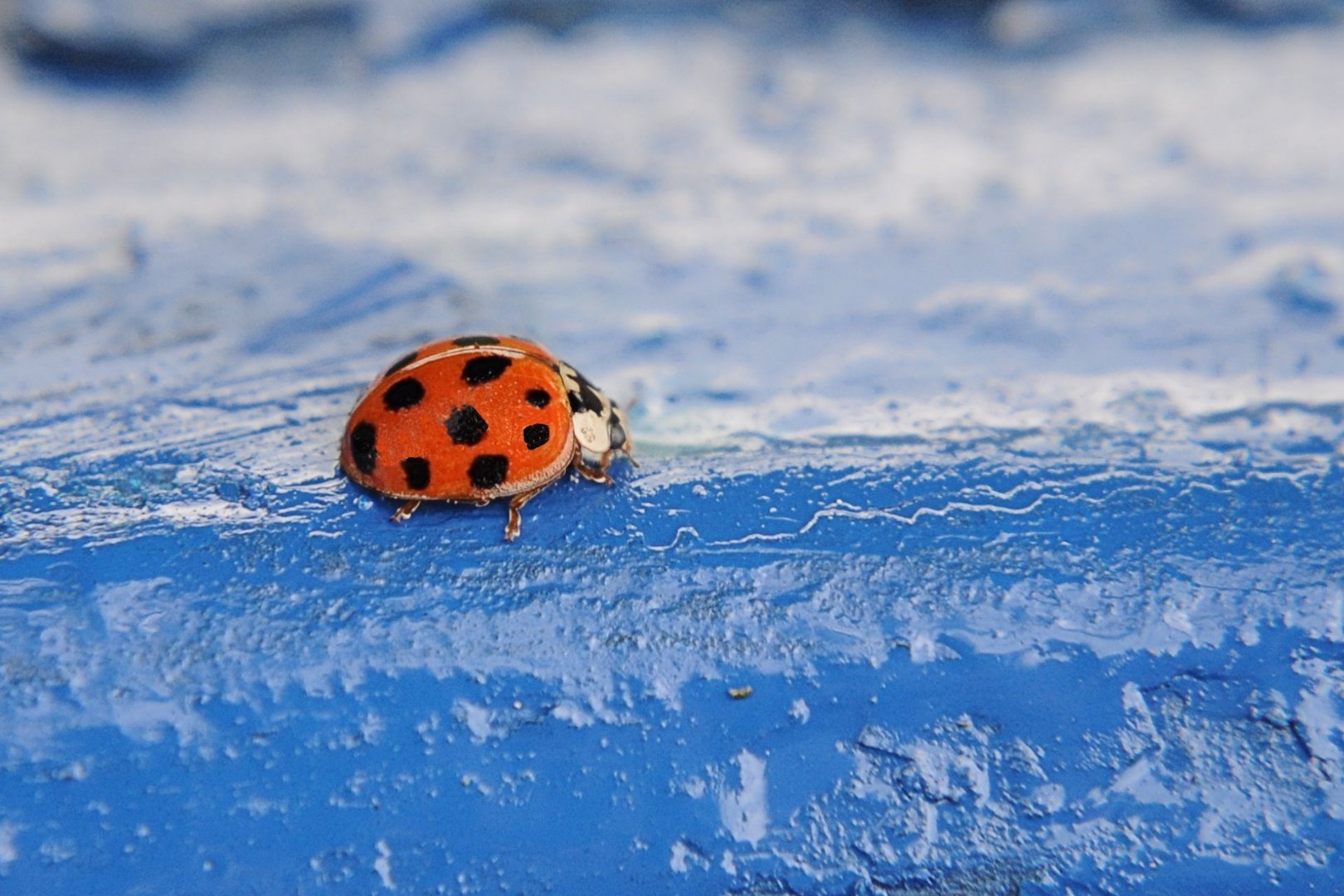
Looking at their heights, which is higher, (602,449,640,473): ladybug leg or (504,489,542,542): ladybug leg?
(602,449,640,473): ladybug leg

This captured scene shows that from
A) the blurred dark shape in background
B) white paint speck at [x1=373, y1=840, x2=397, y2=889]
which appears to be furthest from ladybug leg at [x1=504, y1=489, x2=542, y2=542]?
the blurred dark shape in background

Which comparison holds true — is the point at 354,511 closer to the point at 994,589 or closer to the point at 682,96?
the point at 994,589

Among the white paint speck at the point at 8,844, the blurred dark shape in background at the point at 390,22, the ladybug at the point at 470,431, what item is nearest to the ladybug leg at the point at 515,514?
the ladybug at the point at 470,431

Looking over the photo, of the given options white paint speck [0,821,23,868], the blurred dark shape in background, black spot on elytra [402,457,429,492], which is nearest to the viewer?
white paint speck [0,821,23,868]

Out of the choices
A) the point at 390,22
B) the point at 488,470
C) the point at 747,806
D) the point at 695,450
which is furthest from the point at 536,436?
the point at 390,22

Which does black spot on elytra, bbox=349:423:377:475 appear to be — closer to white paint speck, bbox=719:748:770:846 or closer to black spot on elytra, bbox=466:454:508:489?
black spot on elytra, bbox=466:454:508:489

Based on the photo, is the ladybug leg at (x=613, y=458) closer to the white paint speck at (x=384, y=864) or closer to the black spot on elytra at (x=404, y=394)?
the black spot on elytra at (x=404, y=394)
